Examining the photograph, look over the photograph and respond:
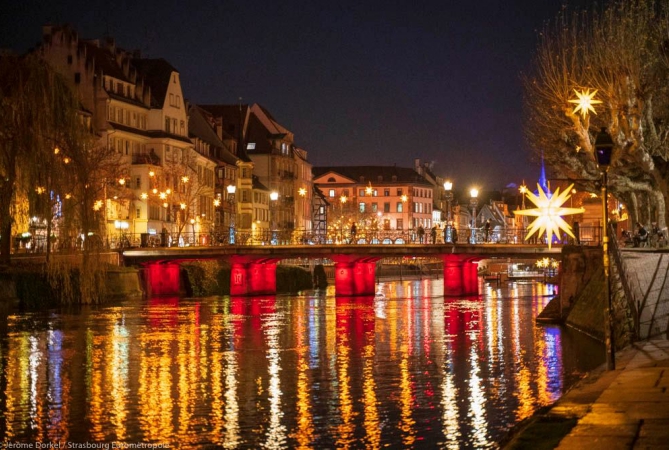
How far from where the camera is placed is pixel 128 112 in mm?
102125

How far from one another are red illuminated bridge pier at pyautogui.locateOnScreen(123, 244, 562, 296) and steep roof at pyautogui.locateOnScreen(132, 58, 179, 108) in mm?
22857

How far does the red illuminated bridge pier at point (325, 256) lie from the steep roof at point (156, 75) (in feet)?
75.0

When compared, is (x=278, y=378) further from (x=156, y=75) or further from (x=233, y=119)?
(x=233, y=119)

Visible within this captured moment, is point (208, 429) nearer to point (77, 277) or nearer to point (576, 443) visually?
point (576, 443)

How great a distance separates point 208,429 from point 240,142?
377 feet

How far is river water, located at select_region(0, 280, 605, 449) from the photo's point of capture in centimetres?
2567

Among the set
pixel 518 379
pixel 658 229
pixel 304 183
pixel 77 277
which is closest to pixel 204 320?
pixel 77 277

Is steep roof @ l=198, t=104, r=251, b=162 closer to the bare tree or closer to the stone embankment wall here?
the bare tree

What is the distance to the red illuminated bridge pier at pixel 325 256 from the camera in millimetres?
82688

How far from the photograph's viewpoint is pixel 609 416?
68.4ft

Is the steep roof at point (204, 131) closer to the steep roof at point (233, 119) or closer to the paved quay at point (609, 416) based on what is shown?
the steep roof at point (233, 119)

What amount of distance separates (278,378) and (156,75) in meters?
79.5

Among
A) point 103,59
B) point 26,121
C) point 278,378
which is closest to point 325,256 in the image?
point 103,59

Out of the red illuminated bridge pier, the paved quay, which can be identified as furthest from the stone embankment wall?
the red illuminated bridge pier
